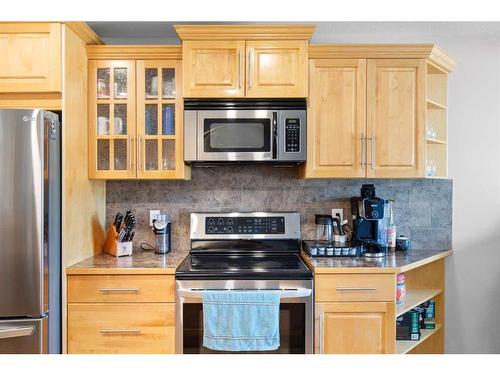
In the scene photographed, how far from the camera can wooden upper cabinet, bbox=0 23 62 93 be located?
81.4 inches

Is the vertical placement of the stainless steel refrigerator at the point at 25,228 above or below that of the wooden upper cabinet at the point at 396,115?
below

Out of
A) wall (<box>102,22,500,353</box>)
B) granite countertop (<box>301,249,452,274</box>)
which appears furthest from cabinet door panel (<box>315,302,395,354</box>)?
wall (<box>102,22,500,353</box>)

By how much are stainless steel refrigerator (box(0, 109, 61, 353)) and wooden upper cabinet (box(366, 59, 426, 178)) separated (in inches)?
69.2

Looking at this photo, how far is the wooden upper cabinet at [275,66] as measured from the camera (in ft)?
7.74

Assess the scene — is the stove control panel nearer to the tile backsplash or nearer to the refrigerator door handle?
the tile backsplash

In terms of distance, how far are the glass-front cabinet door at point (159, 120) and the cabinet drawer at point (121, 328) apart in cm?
77

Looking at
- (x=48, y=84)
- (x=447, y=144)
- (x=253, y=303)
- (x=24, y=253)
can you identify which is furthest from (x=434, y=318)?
(x=48, y=84)

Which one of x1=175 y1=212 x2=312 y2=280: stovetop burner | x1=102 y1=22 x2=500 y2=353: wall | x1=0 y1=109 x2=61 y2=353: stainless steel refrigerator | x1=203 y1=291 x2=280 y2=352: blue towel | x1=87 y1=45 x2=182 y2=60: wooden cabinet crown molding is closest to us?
x1=0 y1=109 x2=61 y2=353: stainless steel refrigerator

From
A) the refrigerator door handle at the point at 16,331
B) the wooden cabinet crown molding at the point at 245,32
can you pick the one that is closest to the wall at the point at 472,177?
the wooden cabinet crown molding at the point at 245,32

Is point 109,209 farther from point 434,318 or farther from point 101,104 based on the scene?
point 434,318

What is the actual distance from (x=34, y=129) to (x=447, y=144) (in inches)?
100

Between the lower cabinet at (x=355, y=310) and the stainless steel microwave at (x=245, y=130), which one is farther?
the stainless steel microwave at (x=245, y=130)

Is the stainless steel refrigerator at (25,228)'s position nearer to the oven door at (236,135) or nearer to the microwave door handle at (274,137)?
the oven door at (236,135)

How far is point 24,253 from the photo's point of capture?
74.9 inches
